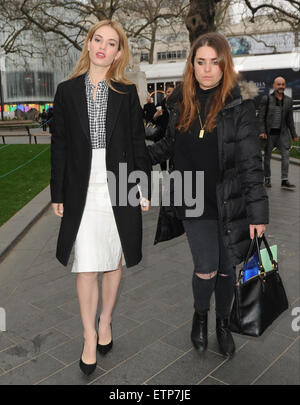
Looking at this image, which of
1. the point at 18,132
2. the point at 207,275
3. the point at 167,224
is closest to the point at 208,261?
the point at 207,275

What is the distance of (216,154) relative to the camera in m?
2.73

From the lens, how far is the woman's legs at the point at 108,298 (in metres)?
2.94

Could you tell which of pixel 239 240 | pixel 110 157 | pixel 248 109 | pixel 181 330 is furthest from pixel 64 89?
pixel 181 330

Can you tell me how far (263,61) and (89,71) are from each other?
76.7 ft

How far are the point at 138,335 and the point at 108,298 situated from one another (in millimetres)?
520

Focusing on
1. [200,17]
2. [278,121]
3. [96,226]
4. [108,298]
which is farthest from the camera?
[278,121]

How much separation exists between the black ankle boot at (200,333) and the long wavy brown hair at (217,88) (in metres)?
1.29

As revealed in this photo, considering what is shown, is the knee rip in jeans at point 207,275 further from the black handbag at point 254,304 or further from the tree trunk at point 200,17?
the tree trunk at point 200,17

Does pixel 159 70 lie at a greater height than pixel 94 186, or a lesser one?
greater

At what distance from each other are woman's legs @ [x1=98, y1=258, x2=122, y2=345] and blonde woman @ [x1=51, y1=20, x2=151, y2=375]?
0.39 feet

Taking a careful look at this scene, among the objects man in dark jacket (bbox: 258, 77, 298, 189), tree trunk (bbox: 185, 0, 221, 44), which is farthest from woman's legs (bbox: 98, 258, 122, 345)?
man in dark jacket (bbox: 258, 77, 298, 189)

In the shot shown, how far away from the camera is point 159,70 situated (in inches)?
1026

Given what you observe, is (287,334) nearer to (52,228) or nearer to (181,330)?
(181,330)

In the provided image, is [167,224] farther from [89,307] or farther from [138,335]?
[138,335]
